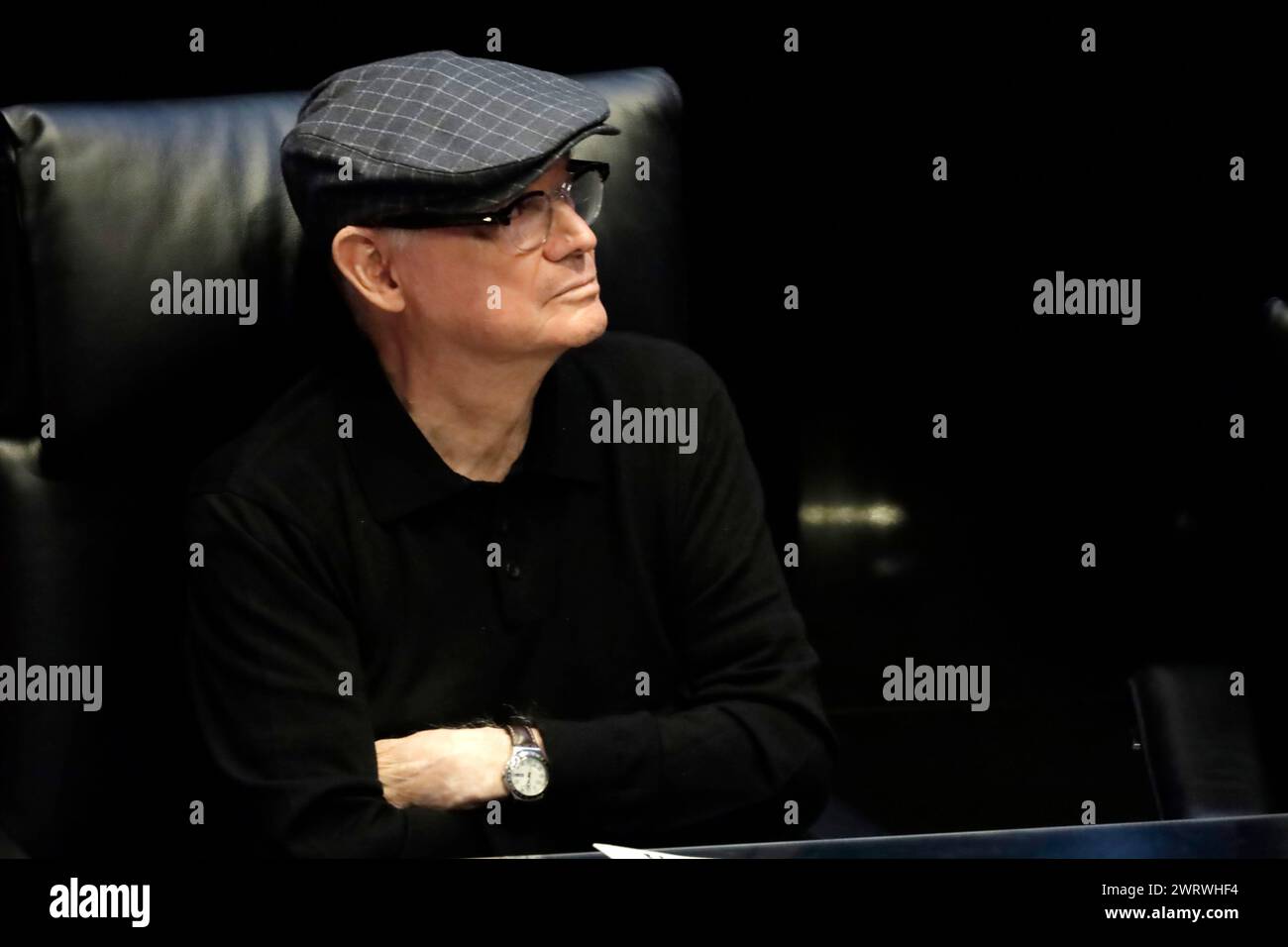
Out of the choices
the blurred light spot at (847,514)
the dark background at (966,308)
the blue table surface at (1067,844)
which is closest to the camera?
the blue table surface at (1067,844)

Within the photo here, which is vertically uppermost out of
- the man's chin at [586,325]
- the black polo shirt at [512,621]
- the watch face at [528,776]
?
the man's chin at [586,325]

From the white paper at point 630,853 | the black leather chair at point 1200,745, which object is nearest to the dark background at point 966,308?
the black leather chair at point 1200,745

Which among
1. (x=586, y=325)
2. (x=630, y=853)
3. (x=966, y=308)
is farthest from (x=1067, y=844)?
(x=966, y=308)

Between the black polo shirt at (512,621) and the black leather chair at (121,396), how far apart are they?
0.25 feet

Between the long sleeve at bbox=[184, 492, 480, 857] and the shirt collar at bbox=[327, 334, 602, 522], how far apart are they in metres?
0.09

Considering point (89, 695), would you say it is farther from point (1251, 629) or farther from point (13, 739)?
point (1251, 629)

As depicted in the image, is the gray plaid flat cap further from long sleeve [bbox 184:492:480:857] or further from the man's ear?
long sleeve [bbox 184:492:480:857]

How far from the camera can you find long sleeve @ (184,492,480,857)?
1.65m

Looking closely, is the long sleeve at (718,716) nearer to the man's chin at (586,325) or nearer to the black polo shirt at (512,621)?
the black polo shirt at (512,621)

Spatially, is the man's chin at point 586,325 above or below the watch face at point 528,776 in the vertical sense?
above

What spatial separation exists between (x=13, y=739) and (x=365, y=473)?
417 millimetres

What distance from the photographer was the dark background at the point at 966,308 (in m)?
2.42
